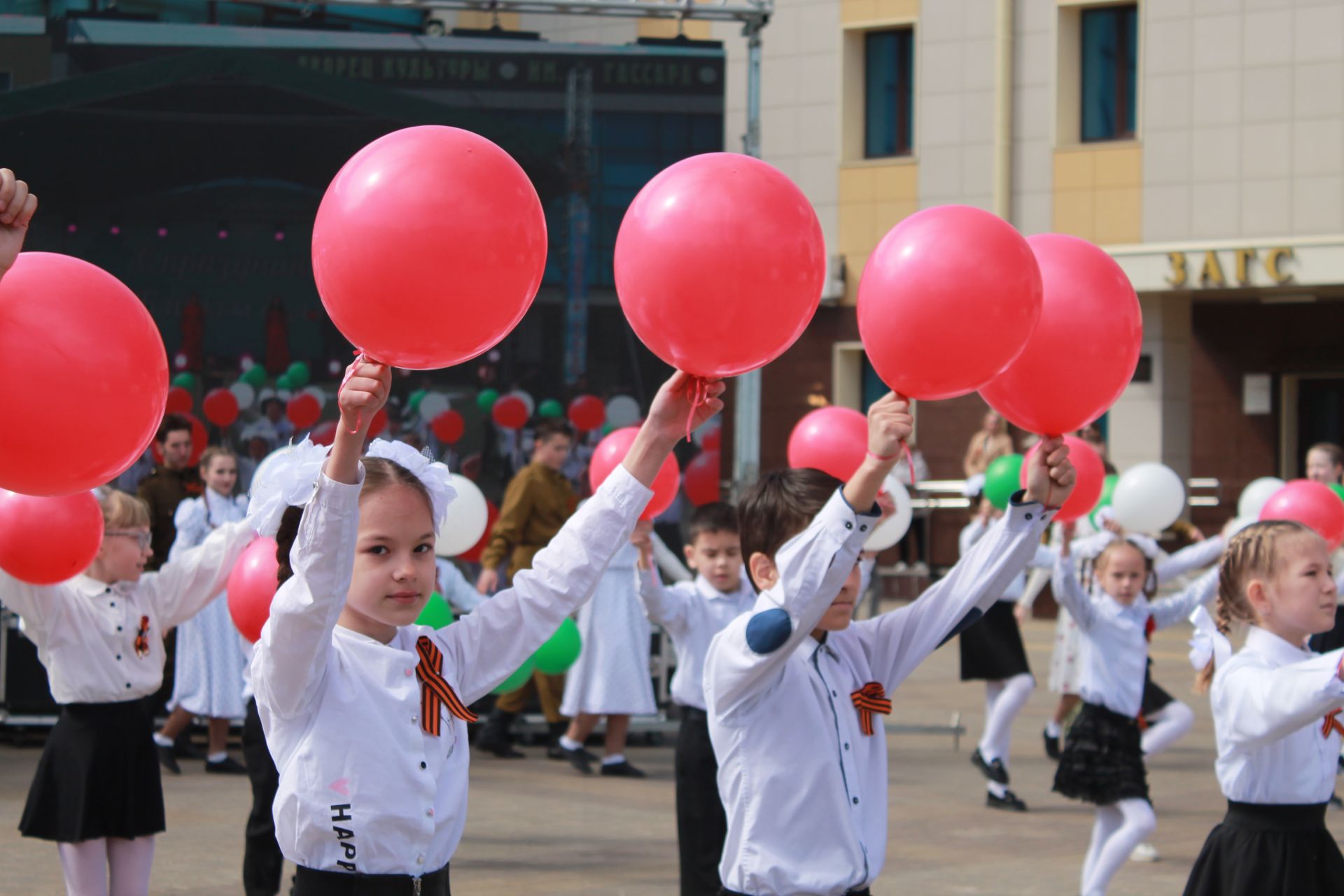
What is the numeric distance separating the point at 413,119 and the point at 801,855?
693cm

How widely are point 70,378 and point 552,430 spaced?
20.3 ft

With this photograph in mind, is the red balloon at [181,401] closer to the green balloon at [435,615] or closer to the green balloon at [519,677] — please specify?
the green balloon at [519,677]

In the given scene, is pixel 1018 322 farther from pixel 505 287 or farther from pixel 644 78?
pixel 644 78

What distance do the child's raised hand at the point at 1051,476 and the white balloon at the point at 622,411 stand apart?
21.4 feet

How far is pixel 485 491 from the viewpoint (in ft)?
32.8

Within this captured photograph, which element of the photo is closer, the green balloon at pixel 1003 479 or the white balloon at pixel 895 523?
the white balloon at pixel 895 523

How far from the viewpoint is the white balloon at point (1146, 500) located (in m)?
8.17

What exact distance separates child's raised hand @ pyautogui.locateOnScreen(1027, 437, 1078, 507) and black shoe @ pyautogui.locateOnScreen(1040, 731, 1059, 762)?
646 centimetres

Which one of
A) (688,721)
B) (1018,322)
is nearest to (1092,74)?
(688,721)

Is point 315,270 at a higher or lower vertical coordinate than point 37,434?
higher

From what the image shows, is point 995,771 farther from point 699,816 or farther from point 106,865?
point 106,865

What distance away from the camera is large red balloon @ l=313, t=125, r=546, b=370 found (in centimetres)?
287

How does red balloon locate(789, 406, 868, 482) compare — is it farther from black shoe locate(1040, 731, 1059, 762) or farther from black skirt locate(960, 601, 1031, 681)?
black shoe locate(1040, 731, 1059, 762)

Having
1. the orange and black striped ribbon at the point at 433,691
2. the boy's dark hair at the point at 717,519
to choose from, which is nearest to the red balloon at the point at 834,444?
the boy's dark hair at the point at 717,519
